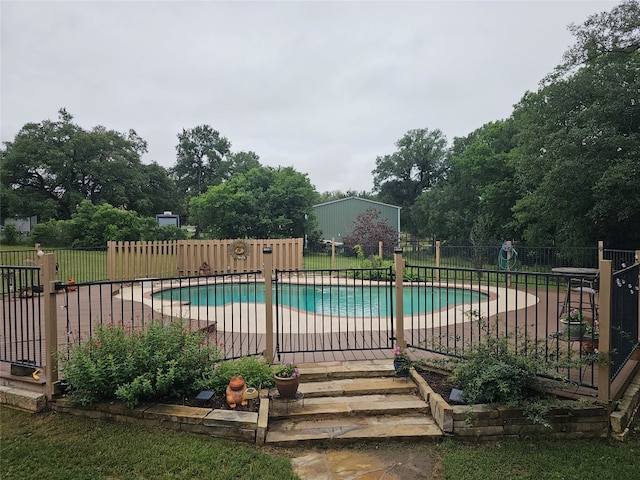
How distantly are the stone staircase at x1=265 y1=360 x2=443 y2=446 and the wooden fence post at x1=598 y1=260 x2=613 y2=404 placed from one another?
4.83 ft

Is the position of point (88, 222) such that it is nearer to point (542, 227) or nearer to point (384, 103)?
point (384, 103)

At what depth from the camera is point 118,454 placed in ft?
9.11

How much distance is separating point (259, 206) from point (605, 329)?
19040mm

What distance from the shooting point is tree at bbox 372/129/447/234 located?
41.0 meters

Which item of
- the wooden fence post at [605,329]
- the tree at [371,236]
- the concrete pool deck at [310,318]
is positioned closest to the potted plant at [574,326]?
the wooden fence post at [605,329]

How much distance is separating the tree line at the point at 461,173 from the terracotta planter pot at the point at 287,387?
1087 cm

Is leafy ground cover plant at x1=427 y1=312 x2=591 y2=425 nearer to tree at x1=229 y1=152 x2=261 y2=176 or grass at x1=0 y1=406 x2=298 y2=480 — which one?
grass at x1=0 y1=406 x2=298 y2=480

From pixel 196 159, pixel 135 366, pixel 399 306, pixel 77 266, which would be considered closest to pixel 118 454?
pixel 135 366

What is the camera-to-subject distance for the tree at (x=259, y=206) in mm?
20688

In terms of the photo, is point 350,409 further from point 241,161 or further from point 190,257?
point 241,161

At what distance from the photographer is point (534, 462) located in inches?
109

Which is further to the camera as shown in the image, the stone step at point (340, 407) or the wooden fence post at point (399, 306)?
the wooden fence post at point (399, 306)

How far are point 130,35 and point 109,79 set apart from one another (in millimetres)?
4779

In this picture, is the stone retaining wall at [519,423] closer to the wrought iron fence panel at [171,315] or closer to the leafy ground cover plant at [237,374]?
the leafy ground cover plant at [237,374]
